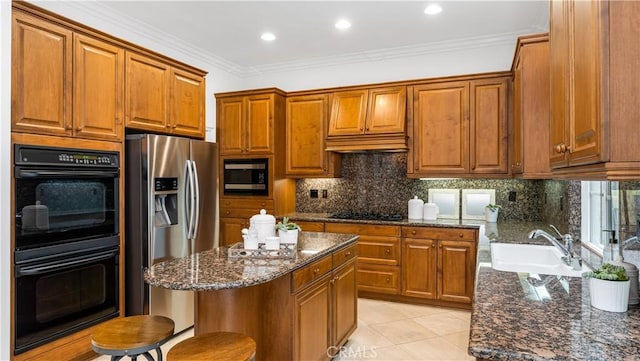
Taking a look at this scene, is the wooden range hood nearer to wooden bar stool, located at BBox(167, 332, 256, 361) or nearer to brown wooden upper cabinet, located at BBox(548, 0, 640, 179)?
wooden bar stool, located at BBox(167, 332, 256, 361)

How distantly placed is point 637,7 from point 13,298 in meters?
3.15

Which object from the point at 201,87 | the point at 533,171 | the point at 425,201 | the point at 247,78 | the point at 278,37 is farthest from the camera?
the point at 247,78

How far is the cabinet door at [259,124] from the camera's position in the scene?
15.5 feet

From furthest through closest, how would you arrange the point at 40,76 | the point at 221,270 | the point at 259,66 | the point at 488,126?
the point at 259,66 → the point at 488,126 → the point at 40,76 → the point at 221,270

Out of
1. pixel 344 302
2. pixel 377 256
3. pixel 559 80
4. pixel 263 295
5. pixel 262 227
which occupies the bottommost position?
pixel 344 302

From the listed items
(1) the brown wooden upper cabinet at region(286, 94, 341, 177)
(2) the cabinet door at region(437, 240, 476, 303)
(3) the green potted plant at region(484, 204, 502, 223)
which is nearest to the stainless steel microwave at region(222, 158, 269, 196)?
(1) the brown wooden upper cabinet at region(286, 94, 341, 177)

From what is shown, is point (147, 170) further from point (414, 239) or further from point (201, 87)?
point (414, 239)

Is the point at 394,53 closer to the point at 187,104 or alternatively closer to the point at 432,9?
the point at 432,9

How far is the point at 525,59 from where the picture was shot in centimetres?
288

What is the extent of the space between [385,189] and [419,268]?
3.66 feet

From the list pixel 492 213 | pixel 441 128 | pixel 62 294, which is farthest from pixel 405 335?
pixel 62 294

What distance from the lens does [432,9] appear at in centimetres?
358

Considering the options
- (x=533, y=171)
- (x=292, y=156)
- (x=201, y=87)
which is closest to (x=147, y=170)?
(x=201, y=87)

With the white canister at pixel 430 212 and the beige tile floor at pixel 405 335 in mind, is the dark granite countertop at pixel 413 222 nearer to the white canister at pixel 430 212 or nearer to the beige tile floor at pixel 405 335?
the white canister at pixel 430 212
